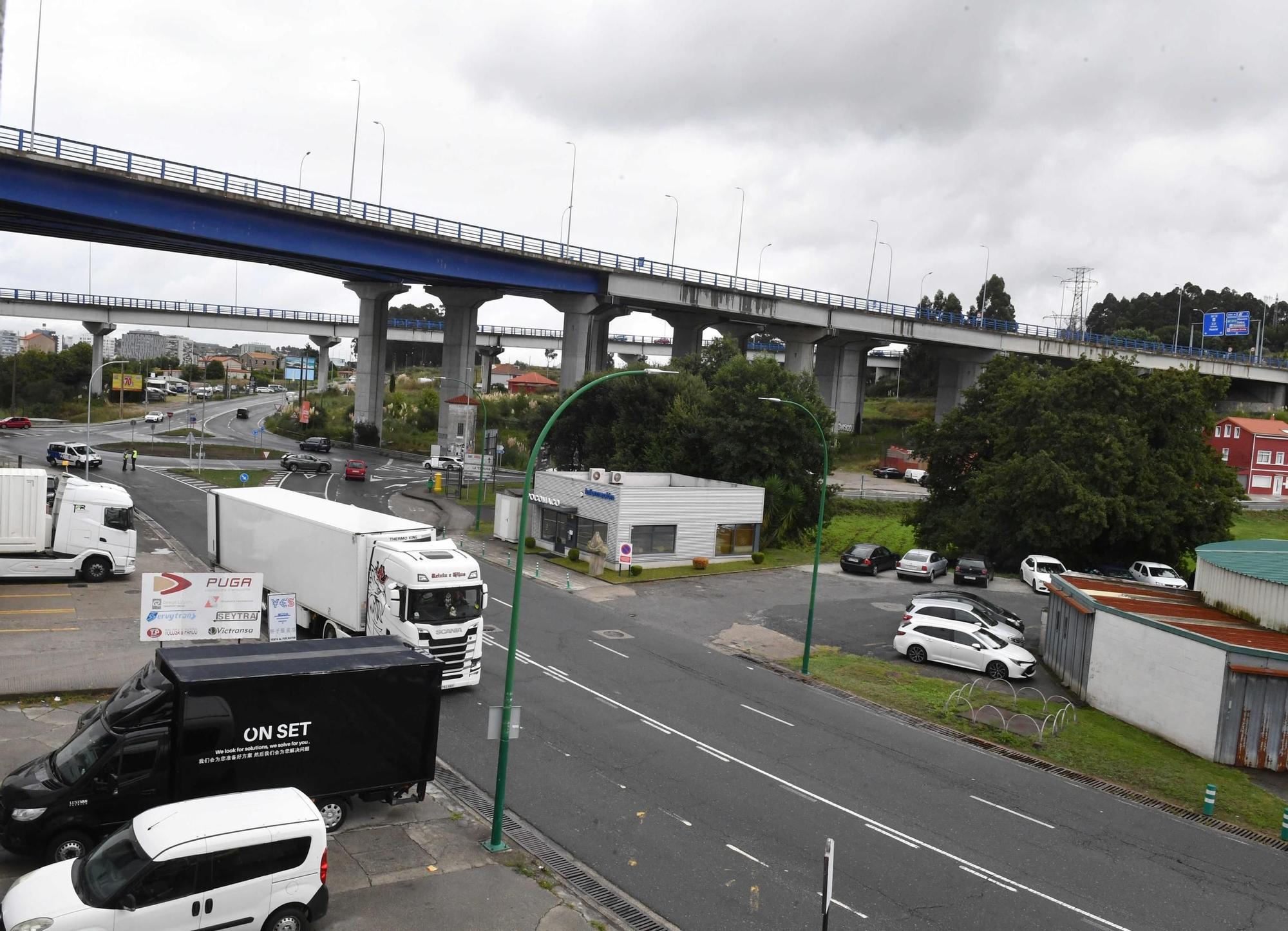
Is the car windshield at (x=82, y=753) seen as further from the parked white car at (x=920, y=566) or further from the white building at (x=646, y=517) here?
the parked white car at (x=920, y=566)

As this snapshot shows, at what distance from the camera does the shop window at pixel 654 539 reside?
4022 cm

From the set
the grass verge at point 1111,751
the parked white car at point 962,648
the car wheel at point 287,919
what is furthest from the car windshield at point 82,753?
the parked white car at point 962,648

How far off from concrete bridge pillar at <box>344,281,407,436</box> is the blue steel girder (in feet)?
33.2

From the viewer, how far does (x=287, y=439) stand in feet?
316

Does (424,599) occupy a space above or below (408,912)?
above

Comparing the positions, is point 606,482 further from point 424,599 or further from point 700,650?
point 424,599

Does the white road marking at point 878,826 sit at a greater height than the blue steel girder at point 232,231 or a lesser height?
lesser

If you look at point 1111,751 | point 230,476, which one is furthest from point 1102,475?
point 230,476

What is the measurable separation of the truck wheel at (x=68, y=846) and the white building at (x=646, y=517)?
26.9 meters

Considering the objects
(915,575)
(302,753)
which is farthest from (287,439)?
(302,753)

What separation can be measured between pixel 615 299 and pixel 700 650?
156 feet

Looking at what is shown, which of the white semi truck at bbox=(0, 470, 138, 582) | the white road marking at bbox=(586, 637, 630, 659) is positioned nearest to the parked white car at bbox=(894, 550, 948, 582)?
the white road marking at bbox=(586, 637, 630, 659)

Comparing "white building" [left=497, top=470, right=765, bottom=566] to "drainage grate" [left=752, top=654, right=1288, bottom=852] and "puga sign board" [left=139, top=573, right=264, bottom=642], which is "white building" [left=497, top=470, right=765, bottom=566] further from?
"puga sign board" [left=139, top=573, right=264, bottom=642]

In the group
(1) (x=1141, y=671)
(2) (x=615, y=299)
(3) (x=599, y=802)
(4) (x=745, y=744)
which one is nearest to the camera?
(3) (x=599, y=802)
